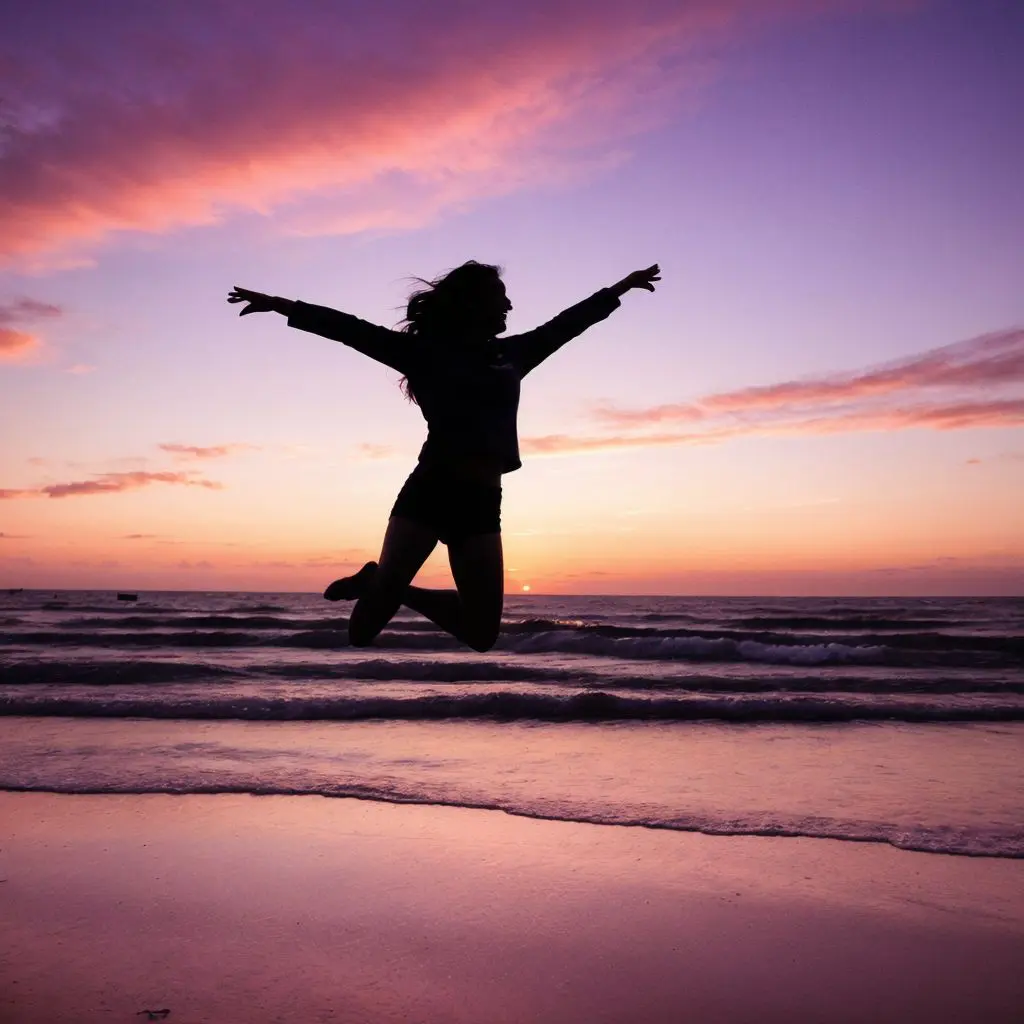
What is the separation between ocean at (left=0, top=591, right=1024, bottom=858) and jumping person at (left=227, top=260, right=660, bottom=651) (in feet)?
8.48

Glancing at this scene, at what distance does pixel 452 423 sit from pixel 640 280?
170cm

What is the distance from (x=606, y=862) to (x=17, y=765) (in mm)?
5602

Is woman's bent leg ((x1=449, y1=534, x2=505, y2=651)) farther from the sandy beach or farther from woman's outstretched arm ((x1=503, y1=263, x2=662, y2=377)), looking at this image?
the sandy beach

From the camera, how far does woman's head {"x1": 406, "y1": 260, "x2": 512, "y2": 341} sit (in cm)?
460

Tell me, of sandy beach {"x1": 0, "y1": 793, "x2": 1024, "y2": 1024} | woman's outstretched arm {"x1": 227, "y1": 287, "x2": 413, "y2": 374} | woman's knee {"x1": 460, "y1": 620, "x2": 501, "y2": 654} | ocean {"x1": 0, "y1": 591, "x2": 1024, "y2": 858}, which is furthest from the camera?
ocean {"x1": 0, "y1": 591, "x2": 1024, "y2": 858}

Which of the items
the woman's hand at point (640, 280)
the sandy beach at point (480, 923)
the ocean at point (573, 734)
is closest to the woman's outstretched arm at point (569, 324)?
the woman's hand at point (640, 280)

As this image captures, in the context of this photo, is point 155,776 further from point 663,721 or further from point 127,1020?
point 663,721

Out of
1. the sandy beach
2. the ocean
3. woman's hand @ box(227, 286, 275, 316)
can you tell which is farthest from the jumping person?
the ocean

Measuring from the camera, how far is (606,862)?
5336mm

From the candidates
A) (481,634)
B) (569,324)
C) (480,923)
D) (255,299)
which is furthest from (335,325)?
(480,923)

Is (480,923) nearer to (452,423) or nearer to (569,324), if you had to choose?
(452,423)

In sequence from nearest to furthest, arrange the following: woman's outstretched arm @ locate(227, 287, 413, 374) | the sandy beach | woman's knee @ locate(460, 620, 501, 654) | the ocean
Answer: the sandy beach
woman's outstretched arm @ locate(227, 287, 413, 374)
woman's knee @ locate(460, 620, 501, 654)
the ocean

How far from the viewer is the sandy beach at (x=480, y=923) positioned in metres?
3.63

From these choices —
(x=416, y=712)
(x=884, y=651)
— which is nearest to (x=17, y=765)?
(x=416, y=712)
